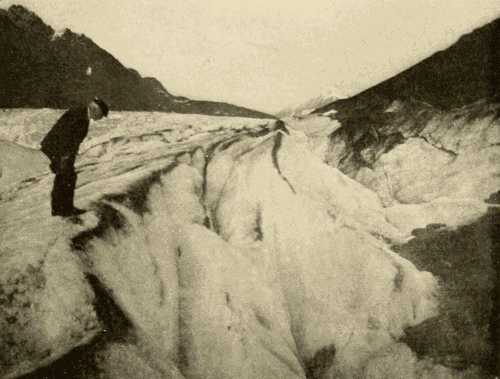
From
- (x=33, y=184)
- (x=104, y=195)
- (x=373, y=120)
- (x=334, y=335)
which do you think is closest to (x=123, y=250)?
(x=104, y=195)

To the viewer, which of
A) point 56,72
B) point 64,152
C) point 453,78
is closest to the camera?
point 64,152

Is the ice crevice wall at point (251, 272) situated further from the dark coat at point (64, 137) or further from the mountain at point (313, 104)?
the mountain at point (313, 104)

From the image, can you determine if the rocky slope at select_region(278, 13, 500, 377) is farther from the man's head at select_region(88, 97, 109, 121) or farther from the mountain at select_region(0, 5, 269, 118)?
the man's head at select_region(88, 97, 109, 121)

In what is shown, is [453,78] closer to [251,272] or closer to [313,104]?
[313,104]

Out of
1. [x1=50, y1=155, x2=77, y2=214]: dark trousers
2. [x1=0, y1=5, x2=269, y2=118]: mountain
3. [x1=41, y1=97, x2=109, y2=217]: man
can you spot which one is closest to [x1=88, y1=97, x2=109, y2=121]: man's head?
[x1=41, y1=97, x2=109, y2=217]: man

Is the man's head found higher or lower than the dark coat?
higher

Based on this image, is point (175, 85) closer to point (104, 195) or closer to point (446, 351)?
point (104, 195)

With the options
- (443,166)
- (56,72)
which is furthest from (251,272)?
(56,72)
